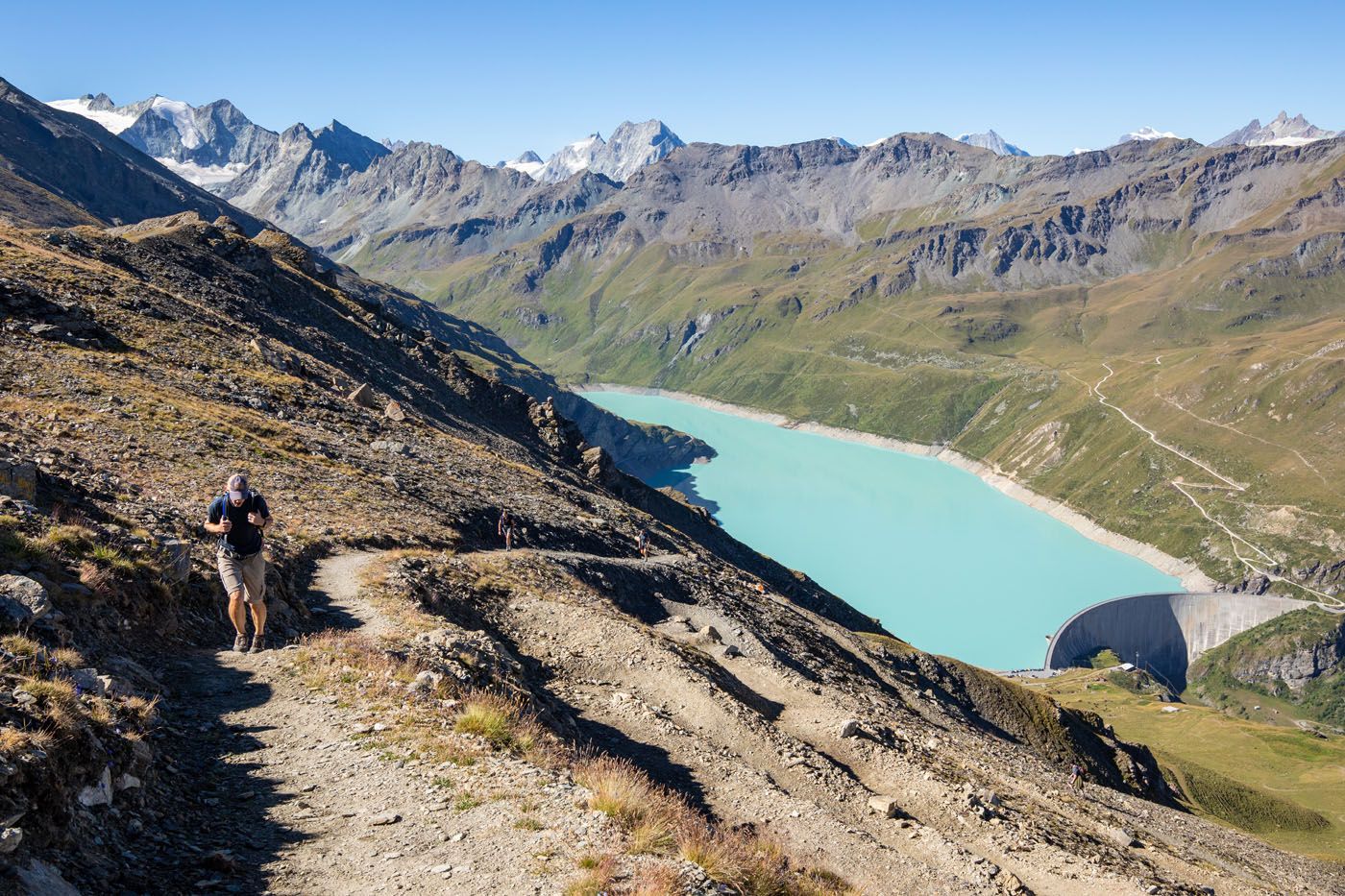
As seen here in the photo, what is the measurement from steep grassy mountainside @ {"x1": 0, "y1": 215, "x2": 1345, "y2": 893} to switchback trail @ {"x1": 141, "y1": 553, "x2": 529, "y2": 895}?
5cm

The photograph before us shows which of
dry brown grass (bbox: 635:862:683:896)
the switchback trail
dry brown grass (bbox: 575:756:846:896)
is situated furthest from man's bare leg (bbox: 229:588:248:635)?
dry brown grass (bbox: 635:862:683:896)

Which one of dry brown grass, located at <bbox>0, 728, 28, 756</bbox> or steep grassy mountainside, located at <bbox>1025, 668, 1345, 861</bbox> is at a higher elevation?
dry brown grass, located at <bbox>0, 728, 28, 756</bbox>

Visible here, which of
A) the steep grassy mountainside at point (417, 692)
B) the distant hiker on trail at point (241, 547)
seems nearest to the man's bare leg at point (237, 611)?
the distant hiker on trail at point (241, 547)

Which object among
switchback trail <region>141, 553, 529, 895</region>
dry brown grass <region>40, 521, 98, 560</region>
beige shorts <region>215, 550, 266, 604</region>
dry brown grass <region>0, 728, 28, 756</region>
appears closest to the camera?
dry brown grass <region>0, 728, 28, 756</region>

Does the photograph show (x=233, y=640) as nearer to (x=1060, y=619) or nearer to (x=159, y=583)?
(x=159, y=583)

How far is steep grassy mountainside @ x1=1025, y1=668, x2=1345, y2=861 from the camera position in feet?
279

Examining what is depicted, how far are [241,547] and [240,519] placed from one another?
62 centimetres

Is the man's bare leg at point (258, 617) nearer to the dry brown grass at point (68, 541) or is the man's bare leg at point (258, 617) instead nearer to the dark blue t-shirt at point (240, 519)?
the dark blue t-shirt at point (240, 519)

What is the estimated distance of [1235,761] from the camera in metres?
125

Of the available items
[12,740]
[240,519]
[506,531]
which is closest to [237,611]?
[240,519]

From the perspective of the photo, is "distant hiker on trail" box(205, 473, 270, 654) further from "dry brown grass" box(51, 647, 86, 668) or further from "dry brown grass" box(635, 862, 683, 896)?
"dry brown grass" box(635, 862, 683, 896)

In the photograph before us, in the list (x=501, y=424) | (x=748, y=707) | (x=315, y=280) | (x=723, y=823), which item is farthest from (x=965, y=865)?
(x=315, y=280)

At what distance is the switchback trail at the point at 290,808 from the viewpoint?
9562 mm

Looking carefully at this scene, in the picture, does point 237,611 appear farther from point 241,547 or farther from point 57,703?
point 57,703
